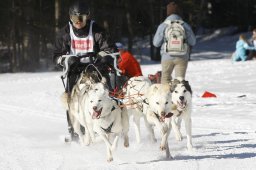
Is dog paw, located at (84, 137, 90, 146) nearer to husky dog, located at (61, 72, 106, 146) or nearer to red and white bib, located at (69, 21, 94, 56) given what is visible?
husky dog, located at (61, 72, 106, 146)

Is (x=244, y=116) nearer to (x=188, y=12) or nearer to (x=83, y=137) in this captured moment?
(x=83, y=137)

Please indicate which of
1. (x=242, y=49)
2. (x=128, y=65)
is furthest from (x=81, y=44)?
(x=242, y=49)

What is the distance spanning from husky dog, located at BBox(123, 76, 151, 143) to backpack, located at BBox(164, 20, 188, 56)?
1.31 metres

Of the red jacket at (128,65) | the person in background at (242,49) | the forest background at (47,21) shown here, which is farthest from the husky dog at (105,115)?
the forest background at (47,21)

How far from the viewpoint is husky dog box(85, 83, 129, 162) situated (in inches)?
247

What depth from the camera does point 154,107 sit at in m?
6.68

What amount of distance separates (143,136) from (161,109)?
7.46ft

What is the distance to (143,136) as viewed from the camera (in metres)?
8.70

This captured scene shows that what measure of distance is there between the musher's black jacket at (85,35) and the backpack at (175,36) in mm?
2148

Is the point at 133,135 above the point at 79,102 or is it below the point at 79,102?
below

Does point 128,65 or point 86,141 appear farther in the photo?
point 128,65

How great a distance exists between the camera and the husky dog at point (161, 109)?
6.48m

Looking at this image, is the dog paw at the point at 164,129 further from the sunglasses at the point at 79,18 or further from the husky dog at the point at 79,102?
the sunglasses at the point at 79,18

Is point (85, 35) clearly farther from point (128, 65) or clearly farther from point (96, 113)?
point (128, 65)
